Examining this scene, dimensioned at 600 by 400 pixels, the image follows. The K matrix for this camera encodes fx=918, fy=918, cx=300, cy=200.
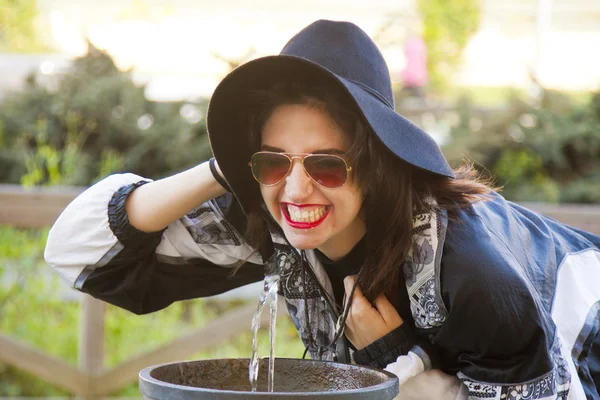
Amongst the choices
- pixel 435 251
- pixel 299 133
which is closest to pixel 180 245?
pixel 299 133

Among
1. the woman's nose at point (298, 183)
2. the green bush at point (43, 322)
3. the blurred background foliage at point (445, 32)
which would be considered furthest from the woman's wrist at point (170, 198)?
the blurred background foliage at point (445, 32)

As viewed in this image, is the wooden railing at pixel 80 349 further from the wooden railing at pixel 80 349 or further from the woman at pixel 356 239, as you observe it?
the woman at pixel 356 239

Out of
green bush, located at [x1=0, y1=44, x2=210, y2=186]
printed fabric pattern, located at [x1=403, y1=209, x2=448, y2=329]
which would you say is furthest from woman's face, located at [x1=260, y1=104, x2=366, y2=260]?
green bush, located at [x1=0, y1=44, x2=210, y2=186]

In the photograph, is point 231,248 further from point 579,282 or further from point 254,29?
point 254,29

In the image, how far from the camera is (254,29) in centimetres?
1159

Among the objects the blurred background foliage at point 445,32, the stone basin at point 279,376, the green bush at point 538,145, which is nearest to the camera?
the stone basin at point 279,376

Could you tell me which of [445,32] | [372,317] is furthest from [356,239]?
[445,32]

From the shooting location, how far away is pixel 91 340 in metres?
4.44

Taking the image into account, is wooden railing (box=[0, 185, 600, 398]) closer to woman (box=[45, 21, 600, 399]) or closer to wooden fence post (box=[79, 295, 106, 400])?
wooden fence post (box=[79, 295, 106, 400])

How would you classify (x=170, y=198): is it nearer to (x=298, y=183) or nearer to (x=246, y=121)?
(x=246, y=121)

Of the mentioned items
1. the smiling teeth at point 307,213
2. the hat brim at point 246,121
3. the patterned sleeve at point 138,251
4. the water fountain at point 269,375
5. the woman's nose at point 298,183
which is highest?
the hat brim at point 246,121

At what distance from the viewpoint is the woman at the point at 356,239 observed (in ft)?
6.68

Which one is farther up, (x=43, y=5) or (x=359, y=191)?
(x=43, y=5)

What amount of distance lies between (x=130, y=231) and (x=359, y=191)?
0.65m
